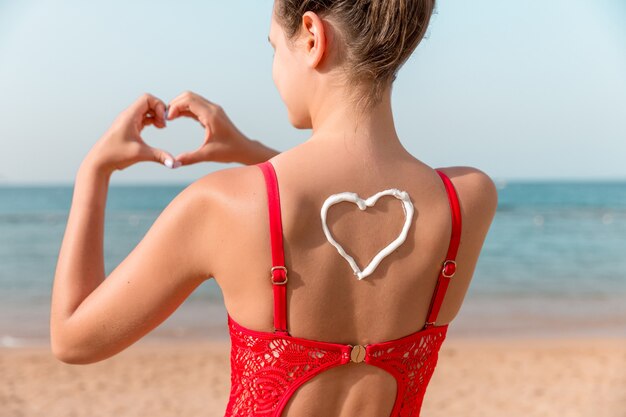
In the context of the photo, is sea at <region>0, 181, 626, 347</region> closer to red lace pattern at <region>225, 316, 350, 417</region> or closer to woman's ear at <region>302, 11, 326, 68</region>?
red lace pattern at <region>225, 316, 350, 417</region>

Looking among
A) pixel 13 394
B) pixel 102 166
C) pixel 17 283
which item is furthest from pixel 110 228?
pixel 102 166

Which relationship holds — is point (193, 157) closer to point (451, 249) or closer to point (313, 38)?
point (313, 38)

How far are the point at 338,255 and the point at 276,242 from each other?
0.39 feet

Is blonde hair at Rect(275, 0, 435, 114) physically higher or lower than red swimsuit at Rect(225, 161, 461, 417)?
higher

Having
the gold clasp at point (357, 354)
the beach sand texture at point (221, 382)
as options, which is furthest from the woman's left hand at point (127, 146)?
the beach sand texture at point (221, 382)

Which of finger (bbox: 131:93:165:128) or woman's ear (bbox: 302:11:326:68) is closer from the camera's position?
woman's ear (bbox: 302:11:326:68)

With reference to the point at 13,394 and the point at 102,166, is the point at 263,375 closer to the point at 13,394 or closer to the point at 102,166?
the point at 102,166

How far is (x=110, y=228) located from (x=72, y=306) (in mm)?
26106

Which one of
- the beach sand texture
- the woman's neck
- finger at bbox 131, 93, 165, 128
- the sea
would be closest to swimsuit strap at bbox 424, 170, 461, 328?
the woman's neck

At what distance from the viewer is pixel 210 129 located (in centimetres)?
158

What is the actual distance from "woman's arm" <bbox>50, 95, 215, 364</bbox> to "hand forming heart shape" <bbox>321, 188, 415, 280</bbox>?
0.65 ft

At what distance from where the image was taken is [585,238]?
22.6m

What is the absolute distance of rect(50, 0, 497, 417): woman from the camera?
126 centimetres

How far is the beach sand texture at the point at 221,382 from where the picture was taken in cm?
715
